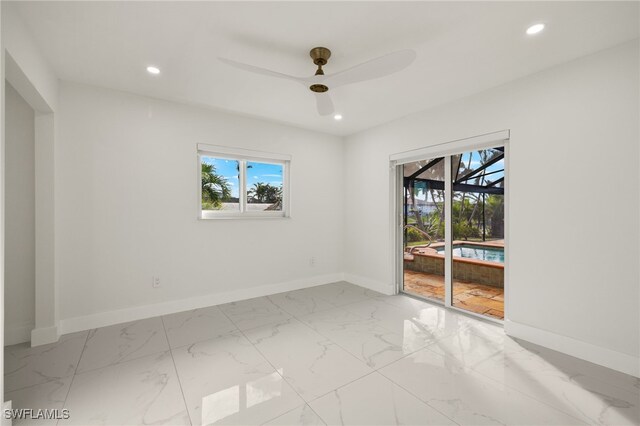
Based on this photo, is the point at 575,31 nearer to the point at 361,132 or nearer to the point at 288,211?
the point at 361,132

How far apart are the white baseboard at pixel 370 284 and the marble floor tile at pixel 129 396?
8.81 ft

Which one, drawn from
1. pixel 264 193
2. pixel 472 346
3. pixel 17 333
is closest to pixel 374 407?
pixel 472 346

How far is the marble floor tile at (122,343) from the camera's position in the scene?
224 centimetres

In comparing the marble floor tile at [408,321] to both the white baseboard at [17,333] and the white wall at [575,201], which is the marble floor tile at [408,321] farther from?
the white baseboard at [17,333]

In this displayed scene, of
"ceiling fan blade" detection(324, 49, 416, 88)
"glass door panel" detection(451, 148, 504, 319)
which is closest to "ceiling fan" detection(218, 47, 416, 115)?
"ceiling fan blade" detection(324, 49, 416, 88)

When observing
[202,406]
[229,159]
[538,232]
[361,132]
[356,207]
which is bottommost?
[202,406]

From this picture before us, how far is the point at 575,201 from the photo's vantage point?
90.7 inches

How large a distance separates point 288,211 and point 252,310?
1.45m

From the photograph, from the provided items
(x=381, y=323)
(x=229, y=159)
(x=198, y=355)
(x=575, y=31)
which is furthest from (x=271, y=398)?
(x=575, y=31)

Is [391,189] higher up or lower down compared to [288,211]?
higher up

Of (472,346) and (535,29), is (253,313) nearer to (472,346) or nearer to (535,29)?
(472,346)

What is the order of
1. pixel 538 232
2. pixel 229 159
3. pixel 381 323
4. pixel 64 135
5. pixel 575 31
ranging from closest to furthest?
1. pixel 575 31
2. pixel 538 232
3. pixel 64 135
4. pixel 381 323
5. pixel 229 159

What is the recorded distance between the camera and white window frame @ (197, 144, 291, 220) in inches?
136

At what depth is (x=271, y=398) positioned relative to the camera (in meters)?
1.79
